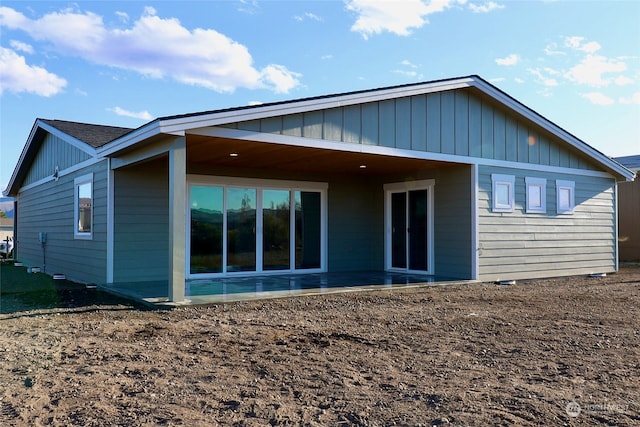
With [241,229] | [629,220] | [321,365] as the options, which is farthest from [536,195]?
[321,365]

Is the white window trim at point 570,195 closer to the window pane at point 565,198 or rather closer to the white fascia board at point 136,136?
the window pane at point 565,198

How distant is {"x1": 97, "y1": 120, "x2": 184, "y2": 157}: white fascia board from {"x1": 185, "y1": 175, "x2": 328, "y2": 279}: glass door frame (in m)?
1.82

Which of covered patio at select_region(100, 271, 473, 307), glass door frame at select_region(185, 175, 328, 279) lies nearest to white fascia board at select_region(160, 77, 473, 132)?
covered patio at select_region(100, 271, 473, 307)

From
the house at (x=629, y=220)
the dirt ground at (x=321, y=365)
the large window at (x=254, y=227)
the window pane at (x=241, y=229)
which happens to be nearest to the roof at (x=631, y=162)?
the house at (x=629, y=220)

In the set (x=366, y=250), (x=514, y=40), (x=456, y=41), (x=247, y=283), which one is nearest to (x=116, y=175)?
(x=247, y=283)

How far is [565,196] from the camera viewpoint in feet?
38.9

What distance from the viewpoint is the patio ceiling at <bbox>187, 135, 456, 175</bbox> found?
323 inches

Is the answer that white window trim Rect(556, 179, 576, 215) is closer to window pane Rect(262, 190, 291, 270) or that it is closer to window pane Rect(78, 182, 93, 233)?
window pane Rect(262, 190, 291, 270)

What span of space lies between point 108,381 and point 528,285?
27.7ft

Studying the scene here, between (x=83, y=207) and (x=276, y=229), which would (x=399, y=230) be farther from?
(x=83, y=207)

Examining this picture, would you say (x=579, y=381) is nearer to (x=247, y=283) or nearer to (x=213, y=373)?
(x=213, y=373)

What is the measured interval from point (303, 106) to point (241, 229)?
3930mm

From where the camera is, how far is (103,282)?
31.3ft

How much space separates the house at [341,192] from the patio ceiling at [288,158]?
1.7 inches
